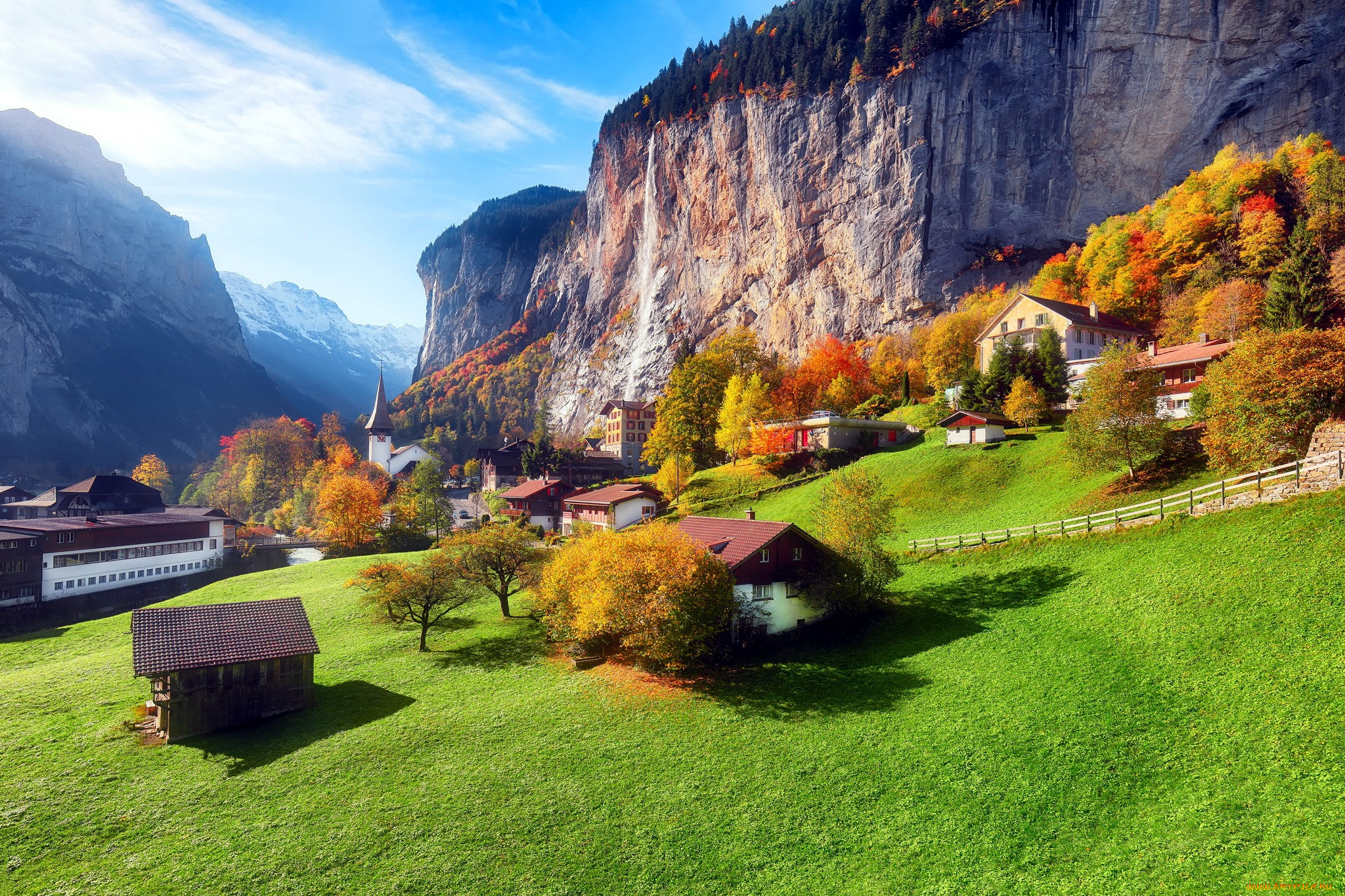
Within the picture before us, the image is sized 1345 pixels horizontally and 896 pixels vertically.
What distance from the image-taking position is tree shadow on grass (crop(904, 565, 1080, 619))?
24562mm

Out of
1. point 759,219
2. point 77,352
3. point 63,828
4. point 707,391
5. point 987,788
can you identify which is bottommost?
point 63,828

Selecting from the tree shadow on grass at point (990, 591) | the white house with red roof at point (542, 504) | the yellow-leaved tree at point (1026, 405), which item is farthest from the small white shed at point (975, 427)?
the white house with red roof at point (542, 504)

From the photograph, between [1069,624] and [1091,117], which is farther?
[1091,117]

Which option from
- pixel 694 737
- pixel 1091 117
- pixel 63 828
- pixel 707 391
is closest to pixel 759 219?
pixel 1091 117

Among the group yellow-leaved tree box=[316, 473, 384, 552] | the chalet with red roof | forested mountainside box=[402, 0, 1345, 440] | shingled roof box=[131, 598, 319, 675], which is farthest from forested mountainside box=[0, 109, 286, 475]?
the chalet with red roof

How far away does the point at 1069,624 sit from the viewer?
845 inches

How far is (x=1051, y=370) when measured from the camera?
163 feet

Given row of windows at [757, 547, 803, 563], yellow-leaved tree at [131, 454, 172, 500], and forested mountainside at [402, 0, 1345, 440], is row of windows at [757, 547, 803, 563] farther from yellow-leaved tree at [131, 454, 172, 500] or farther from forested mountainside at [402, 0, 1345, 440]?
yellow-leaved tree at [131, 454, 172, 500]

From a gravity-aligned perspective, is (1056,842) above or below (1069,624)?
below

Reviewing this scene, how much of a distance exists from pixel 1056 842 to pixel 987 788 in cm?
192

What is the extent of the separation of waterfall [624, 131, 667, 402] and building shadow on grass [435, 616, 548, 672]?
3821 inches

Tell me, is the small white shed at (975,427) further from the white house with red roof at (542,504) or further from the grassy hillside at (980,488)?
the white house with red roof at (542,504)

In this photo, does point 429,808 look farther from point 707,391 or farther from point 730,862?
point 707,391

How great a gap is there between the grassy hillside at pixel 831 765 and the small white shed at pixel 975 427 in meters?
21.7
